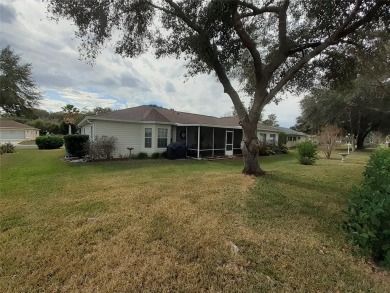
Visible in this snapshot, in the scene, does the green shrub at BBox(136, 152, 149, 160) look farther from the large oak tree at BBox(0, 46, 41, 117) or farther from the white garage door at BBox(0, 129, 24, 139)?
the white garage door at BBox(0, 129, 24, 139)

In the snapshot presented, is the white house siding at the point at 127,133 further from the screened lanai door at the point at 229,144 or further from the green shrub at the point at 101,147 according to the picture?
the screened lanai door at the point at 229,144

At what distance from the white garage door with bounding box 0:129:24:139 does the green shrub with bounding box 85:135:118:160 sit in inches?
1400

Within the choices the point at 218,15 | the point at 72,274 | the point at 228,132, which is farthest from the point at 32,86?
the point at 72,274

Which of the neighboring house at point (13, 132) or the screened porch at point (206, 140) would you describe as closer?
the screened porch at point (206, 140)

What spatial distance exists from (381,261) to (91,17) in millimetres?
10140

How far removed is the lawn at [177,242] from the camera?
283cm

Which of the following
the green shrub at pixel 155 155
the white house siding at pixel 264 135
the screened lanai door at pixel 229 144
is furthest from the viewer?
the white house siding at pixel 264 135

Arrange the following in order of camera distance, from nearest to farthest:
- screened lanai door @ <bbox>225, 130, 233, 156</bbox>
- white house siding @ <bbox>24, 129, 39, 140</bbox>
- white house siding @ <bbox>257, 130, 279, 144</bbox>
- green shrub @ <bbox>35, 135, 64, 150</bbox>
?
screened lanai door @ <bbox>225, 130, 233, 156</bbox> → green shrub @ <bbox>35, 135, 64, 150</bbox> → white house siding @ <bbox>257, 130, 279, 144</bbox> → white house siding @ <bbox>24, 129, 39, 140</bbox>

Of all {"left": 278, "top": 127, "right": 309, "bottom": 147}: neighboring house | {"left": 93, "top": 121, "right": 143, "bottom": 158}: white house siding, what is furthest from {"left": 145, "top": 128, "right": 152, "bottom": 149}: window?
{"left": 278, "top": 127, "right": 309, "bottom": 147}: neighboring house

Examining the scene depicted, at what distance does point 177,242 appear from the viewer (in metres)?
3.77

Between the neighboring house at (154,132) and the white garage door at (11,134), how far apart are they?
3177 cm

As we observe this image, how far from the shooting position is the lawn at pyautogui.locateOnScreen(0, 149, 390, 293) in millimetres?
2832

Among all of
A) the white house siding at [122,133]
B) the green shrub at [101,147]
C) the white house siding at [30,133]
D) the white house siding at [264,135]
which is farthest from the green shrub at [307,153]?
the white house siding at [30,133]

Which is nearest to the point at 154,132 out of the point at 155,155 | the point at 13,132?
the point at 155,155
